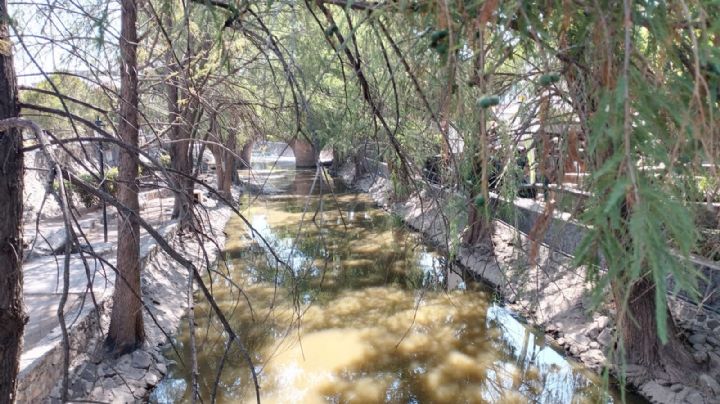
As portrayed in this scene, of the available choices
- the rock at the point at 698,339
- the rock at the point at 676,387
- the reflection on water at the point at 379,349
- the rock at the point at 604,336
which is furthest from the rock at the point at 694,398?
the rock at the point at 604,336

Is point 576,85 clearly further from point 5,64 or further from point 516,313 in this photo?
point 516,313

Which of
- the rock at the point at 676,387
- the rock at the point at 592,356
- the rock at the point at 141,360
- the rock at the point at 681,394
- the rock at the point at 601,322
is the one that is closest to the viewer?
the rock at the point at 681,394

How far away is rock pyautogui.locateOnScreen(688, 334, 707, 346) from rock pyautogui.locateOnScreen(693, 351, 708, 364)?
16 cm

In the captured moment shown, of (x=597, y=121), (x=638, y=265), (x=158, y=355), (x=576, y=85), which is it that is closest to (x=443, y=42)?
(x=576, y=85)

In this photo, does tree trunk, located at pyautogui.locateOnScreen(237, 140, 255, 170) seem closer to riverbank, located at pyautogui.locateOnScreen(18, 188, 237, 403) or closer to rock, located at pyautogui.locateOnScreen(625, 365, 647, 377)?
riverbank, located at pyautogui.locateOnScreen(18, 188, 237, 403)

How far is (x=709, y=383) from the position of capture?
484 centimetres

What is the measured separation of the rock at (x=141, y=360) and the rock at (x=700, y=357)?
18.5ft

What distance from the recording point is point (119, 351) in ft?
17.7

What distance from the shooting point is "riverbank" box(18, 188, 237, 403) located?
12.6ft

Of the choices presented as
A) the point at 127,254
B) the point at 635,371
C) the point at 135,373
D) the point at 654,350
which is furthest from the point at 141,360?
the point at 654,350

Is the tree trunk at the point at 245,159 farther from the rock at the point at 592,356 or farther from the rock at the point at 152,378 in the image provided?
the rock at the point at 592,356

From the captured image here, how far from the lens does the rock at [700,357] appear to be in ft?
16.9

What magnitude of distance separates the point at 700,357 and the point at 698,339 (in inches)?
9.8

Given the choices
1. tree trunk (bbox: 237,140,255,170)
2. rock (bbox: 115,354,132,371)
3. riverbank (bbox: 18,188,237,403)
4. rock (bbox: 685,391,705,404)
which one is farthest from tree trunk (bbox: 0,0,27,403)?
rock (bbox: 685,391,705,404)
